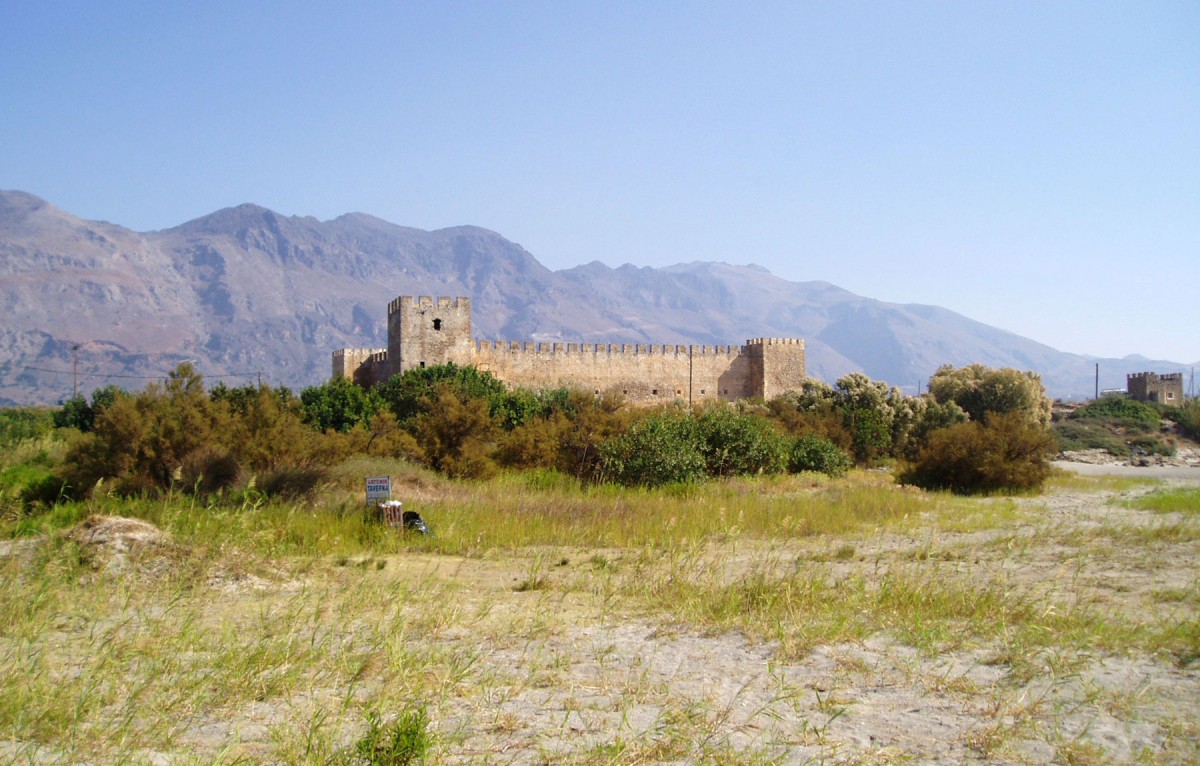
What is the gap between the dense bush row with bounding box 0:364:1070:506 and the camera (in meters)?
12.5

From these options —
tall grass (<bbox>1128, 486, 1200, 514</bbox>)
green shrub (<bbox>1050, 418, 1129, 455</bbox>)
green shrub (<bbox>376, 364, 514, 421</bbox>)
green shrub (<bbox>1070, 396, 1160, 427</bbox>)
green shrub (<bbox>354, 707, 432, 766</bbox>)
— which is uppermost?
green shrub (<bbox>376, 364, 514, 421</bbox>)

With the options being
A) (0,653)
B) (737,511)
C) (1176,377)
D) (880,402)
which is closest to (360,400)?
(737,511)

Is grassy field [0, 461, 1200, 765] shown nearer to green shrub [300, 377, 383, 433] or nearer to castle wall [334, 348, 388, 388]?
green shrub [300, 377, 383, 433]

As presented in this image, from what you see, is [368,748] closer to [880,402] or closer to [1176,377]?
[880,402]

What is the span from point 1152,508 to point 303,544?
1137 centimetres

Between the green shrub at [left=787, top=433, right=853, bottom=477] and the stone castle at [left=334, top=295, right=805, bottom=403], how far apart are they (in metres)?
12.9

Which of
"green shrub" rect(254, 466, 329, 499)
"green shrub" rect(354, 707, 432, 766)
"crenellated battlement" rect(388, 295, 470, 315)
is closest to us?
"green shrub" rect(354, 707, 432, 766)

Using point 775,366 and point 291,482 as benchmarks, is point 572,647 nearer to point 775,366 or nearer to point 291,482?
point 291,482

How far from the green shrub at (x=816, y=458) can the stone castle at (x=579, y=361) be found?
1286cm

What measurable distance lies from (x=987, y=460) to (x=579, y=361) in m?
22.8

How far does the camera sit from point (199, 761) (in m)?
3.48

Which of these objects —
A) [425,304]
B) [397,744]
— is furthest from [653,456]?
[425,304]

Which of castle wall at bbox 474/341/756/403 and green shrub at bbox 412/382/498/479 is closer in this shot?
green shrub at bbox 412/382/498/479

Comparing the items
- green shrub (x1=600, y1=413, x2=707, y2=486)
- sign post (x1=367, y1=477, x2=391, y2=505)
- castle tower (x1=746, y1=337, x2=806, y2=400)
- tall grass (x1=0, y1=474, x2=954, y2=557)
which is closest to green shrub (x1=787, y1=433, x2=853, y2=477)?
green shrub (x1=600, y1=413, x2=707, y2=486)
